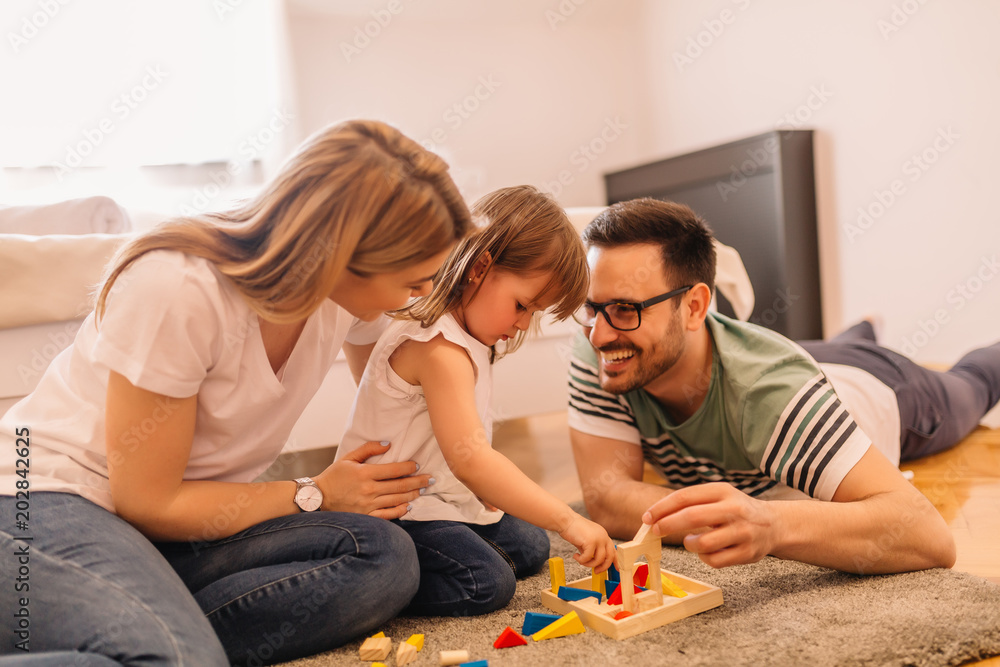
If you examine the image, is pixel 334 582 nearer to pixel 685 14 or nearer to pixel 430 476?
pixel 430 476

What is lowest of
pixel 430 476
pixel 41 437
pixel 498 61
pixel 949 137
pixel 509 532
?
pixel 509 532

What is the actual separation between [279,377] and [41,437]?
277 mm

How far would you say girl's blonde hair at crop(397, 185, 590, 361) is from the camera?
108 centimetres

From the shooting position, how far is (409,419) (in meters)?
1.11

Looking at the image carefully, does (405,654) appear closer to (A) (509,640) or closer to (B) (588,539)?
(A) (509,640)

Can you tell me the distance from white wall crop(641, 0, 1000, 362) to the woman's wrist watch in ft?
8.05

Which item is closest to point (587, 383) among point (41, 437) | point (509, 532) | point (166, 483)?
point (509, 532)

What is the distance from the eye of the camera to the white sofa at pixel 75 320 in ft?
4.50

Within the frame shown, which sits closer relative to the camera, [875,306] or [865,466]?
[865,466]

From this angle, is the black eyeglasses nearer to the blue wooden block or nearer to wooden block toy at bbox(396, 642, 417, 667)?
the blue wooden block

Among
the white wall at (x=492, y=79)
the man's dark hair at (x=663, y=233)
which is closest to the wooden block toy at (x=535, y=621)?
the man's dark hair at (x=663, y=233)

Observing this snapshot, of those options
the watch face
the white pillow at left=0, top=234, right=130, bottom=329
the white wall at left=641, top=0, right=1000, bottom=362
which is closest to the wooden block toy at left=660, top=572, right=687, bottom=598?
the watch face

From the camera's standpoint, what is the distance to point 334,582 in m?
0.92

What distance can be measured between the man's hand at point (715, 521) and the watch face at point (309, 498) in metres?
0.43
